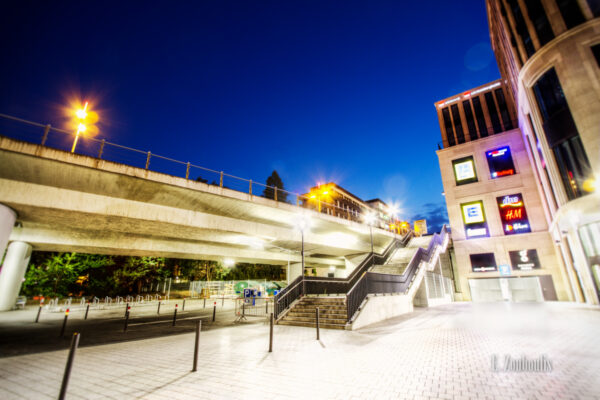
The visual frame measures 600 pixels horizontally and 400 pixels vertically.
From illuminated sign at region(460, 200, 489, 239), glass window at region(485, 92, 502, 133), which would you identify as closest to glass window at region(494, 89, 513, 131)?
glass window at region(485, 92, 502, 133)

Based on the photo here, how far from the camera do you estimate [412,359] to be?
21.4 ft

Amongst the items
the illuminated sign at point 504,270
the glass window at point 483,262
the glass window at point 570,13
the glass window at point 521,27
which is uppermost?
the glass window at point 521,27

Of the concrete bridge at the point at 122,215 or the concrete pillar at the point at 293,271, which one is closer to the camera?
the concrete bridge at the point at 122,215

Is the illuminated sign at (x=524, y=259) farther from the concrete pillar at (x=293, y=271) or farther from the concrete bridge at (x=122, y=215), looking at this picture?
the concrete pillar at (x=293, y=271)

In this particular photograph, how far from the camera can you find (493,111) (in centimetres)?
3512

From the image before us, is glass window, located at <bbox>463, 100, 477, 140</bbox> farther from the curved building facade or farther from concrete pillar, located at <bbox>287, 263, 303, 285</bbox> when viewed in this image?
concrete pillar, located at <bbox>287, 263, 303, 285</bbox>

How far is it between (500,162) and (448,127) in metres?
9.21

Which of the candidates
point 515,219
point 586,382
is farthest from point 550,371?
point 515,219

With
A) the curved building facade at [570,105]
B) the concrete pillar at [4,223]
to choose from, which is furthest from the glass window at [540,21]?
the concrete pillar at [4,223]

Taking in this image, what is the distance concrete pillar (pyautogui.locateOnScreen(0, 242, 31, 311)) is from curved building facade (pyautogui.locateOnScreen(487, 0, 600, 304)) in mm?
38077

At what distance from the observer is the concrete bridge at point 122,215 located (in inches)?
478

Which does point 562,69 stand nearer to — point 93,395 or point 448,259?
point 448,259

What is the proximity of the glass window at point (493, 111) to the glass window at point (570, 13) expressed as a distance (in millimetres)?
18581

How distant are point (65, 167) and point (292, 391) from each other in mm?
13594
